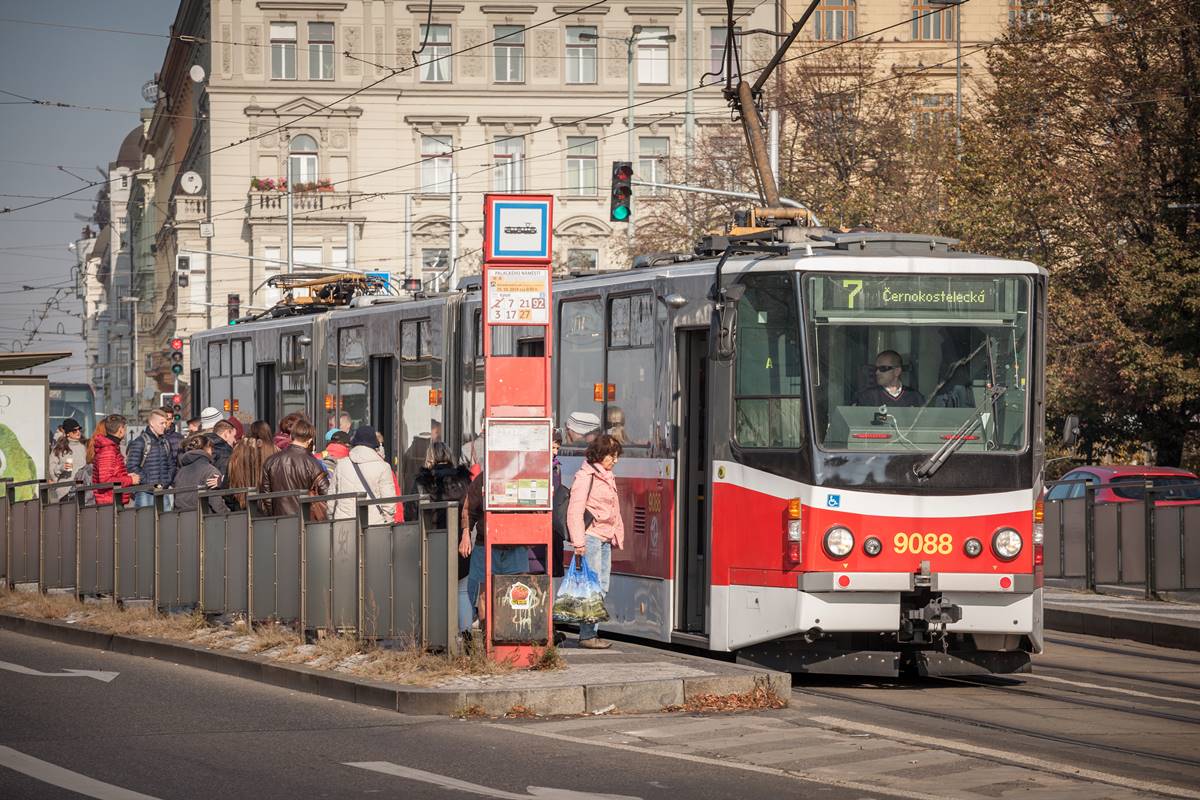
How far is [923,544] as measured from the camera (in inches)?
555

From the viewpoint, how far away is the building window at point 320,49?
236 feet

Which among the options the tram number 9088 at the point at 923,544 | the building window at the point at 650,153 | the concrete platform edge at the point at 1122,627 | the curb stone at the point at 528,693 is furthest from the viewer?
the building window at the point at 650,153

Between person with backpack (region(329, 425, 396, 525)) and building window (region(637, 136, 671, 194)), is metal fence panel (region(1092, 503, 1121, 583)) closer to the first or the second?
person with backpack (region(329, 425, 396, 525))

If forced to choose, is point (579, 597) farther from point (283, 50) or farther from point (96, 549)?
point (283, 50)

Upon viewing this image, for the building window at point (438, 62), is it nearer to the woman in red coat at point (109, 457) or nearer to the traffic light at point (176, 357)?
the traffic light at point (176, 357)

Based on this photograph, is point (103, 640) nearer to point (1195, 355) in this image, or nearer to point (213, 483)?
point (213, 483)

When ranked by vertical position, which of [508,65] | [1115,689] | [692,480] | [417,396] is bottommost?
[1115,689]

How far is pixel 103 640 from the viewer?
16656 mm

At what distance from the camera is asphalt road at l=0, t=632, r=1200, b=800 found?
961 centimetres

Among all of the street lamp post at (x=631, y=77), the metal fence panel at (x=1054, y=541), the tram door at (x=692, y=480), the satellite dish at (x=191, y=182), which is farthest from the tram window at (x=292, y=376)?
the satellite dish at (x=191, y=182)

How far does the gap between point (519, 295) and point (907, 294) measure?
2940mm

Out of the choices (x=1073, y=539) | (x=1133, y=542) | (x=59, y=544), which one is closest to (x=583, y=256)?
(x=1073, y=539)

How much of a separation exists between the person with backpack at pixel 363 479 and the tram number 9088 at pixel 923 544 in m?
3.74

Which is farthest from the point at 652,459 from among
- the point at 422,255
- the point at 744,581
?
the point at 422,255
